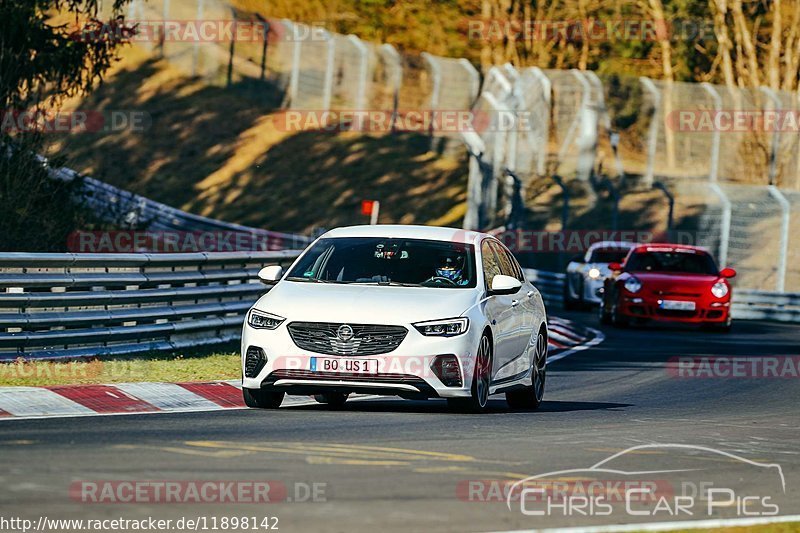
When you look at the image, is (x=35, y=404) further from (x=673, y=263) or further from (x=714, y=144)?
(x=714, y=144)

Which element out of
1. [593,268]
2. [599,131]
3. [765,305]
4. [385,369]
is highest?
[385,369]

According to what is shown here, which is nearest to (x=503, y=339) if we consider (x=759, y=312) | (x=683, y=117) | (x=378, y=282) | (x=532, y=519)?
(x=378, y=282)

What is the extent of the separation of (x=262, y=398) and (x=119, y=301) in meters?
4.73

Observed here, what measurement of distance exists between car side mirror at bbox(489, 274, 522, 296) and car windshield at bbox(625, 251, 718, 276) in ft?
50.5

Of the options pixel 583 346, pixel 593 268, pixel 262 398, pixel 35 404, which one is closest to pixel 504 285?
pixel 262 398

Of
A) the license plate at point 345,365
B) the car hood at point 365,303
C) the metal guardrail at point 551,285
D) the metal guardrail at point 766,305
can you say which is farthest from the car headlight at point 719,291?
the license plate at point 345,365

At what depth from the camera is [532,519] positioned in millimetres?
7973

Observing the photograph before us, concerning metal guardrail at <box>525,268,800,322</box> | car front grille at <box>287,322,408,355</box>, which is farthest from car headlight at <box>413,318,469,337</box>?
metal guardrail at <box>525,268,800,322</box>

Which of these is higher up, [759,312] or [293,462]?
[293,462]

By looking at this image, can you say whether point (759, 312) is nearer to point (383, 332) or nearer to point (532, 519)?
point (383, 332)

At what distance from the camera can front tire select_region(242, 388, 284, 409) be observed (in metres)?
12.8

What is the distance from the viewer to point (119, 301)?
17266mm

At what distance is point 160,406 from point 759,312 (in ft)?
77.0

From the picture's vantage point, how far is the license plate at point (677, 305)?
27734mm
